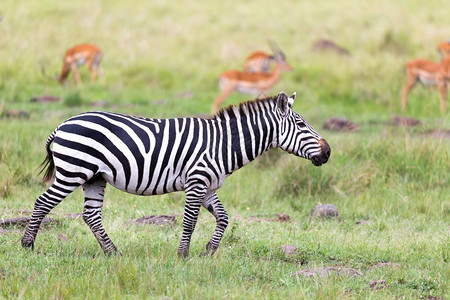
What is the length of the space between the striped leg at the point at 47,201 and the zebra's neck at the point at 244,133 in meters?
1.23

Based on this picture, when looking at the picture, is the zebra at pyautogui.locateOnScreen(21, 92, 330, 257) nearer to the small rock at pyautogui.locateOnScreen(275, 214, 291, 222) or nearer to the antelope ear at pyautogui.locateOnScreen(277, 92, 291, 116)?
the antelope ear at pyautogui.locateOnScreen(277, 92, 291, 116)

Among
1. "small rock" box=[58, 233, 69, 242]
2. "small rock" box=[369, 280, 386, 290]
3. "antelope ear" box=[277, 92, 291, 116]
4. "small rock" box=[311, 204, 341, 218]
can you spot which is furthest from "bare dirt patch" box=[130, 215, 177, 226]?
"small rock" box=[369, 280, 386, 290]

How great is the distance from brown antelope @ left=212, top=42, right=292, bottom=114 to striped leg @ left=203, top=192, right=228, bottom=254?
9.33m

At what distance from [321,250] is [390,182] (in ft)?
10.9

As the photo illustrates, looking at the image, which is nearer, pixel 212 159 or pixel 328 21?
pixel 212 159

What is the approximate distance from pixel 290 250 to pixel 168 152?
1.45 m

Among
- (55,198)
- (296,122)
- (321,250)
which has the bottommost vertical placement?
(321,250)

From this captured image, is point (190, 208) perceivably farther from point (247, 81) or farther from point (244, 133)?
point (247, 81)

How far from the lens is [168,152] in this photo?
592 centimetres

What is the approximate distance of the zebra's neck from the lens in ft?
19.7

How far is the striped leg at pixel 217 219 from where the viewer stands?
6234 millimetres

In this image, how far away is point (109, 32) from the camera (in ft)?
74.7

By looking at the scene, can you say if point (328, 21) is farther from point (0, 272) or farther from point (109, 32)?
point (0, 272)

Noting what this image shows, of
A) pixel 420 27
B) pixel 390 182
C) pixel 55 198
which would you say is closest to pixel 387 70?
pixel 420 27
